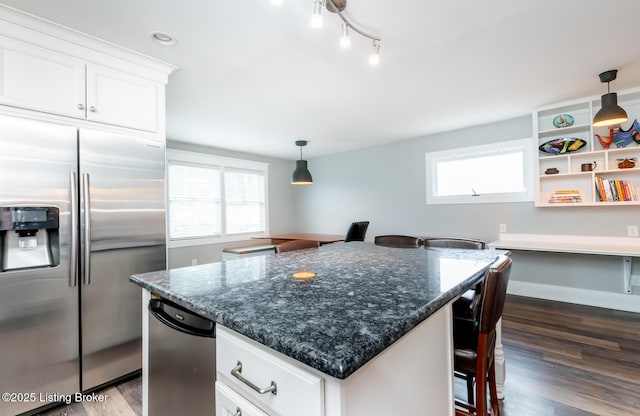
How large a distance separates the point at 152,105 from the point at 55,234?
1.12 meters

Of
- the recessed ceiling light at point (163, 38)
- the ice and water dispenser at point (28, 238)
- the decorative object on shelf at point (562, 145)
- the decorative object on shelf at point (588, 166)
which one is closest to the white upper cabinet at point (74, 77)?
the recessed ceiling light at point (163, 38)

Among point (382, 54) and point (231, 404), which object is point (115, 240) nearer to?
point (231, 404)

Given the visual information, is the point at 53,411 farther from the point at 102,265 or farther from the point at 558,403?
the point at 558,403

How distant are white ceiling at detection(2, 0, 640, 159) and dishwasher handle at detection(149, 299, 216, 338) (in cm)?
165

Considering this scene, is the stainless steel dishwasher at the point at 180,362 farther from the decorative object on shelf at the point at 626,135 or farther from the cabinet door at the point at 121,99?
the decorative object on shelf at the point at 626,135

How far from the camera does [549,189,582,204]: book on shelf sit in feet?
10.8

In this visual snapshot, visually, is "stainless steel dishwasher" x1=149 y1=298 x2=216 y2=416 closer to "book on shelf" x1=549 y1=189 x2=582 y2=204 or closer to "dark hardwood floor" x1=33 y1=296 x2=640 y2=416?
"dark hardwood floor" x1=33 y1=296 x2=640 y2=416

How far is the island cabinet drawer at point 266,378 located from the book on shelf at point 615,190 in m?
4.04

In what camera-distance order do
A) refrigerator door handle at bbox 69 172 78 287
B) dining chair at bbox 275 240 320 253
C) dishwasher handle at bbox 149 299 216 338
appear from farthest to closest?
dining chair at bbox 275 240 320 253 → refrigerator door handle at bbox 69 172 78 287 → dishwasher handle at bbox 149 299 216 338

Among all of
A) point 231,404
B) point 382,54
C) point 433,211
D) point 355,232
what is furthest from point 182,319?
point 433,211

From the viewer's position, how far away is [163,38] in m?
1.96

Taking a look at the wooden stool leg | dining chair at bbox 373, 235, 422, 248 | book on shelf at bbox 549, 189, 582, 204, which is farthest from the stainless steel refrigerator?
book on shelf at bbox 549, 189, 582, 204

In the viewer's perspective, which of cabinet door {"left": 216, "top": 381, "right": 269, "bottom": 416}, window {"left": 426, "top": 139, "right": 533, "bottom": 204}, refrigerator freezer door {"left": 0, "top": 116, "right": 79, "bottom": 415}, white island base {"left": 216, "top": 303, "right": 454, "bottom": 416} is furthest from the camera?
window {"left": 426, "top": 139, "right": 533, "bottom": 204}

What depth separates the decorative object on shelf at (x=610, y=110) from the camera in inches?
101
